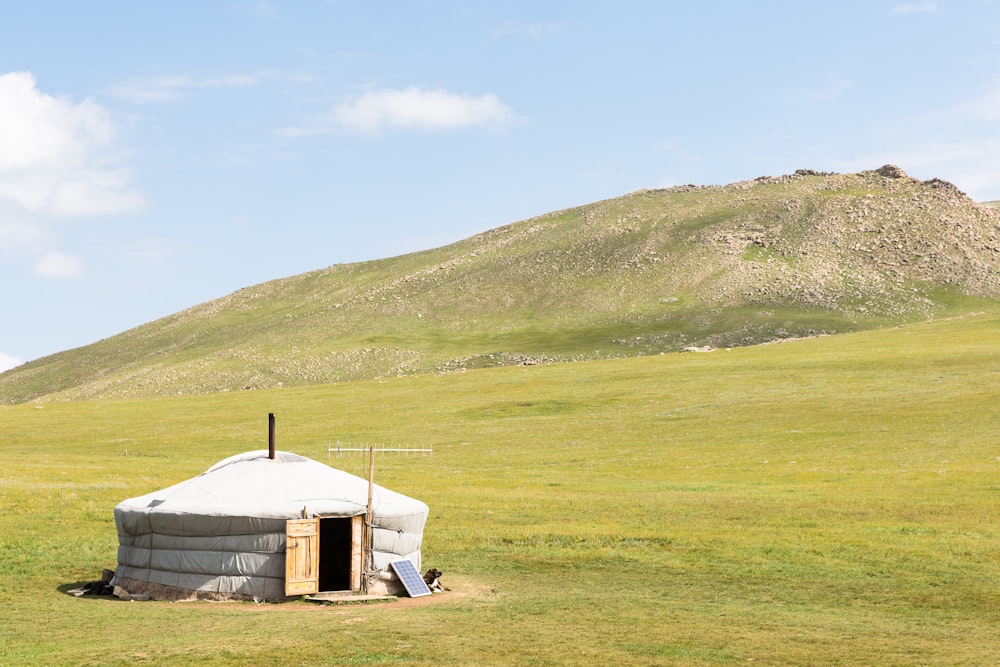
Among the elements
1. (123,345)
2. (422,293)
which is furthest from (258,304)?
(422,293)

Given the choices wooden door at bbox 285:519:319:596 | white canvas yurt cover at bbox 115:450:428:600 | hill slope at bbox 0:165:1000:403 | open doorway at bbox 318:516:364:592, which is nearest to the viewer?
wooden door at bbox 285:519:319:596

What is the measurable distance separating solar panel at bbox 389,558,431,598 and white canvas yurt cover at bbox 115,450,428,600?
318 millimetres

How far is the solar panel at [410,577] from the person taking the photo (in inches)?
944

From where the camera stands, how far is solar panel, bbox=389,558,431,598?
944 inches

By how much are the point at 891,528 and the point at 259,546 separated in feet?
60.0

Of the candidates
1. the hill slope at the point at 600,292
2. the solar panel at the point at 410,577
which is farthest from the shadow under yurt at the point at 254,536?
the hill slope at the point at 600,292

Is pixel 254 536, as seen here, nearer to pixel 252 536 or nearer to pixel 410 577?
pixel 252 536

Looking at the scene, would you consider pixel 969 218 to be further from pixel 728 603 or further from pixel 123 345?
pixel 728 603

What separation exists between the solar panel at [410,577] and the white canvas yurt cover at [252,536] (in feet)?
1.04

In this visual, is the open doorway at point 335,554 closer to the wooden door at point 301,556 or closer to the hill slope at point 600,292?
the wooden door at point 301,556

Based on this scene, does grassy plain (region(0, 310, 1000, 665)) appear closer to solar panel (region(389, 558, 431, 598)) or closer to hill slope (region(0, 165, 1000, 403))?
solar panel (region(389, 558, 431, 598))

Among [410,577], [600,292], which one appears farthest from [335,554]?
[600,292]

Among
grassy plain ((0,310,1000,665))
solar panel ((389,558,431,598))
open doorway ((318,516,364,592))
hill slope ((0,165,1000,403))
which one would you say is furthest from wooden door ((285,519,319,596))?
hill slope ((0,165,1000,403))

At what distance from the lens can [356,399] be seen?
8269 centimetres
